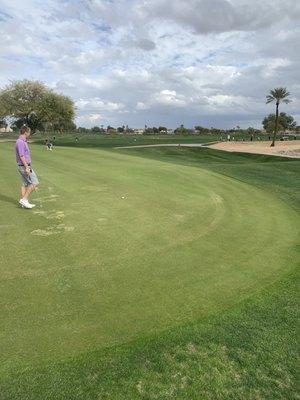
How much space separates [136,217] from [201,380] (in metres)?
5.90

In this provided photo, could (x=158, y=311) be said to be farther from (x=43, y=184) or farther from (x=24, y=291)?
(x=43, y=184)

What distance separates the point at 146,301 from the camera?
5.97 m

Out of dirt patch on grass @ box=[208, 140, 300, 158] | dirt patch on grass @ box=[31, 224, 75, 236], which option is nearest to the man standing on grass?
dirt patch on grass @ box=[31, 224, 75, 236]

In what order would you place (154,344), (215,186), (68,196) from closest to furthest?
1. (154,344)
2. (68,196)
3. (215,186)

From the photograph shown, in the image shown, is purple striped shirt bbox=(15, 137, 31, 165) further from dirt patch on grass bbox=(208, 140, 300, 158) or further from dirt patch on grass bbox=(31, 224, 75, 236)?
dirt patch on grass bbox=(208, 140, 300, 158)

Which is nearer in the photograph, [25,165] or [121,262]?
[121,262]

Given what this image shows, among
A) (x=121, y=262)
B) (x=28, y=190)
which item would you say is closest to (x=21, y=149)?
(x=28, y=190)

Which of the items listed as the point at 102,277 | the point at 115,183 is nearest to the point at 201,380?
the point at 102,277

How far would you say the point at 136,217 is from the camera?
32.9ft

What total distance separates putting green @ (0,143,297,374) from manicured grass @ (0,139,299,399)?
2 centimetres

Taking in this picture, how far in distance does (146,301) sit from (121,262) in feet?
4.56

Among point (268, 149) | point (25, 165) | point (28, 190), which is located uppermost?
point (25, 165)

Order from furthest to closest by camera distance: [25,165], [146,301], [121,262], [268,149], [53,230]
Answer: [268,149]
[25,165]
[53,230]
[121,262]
[146,301]

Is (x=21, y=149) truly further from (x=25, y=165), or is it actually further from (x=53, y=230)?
(x=53, y=230)
